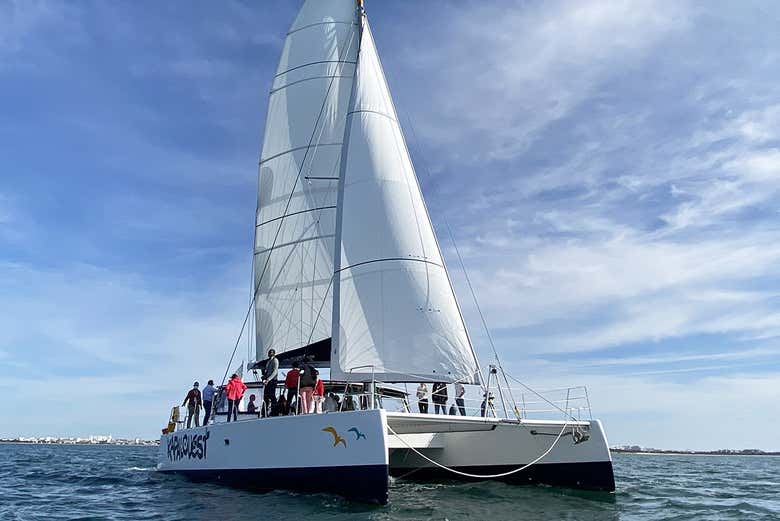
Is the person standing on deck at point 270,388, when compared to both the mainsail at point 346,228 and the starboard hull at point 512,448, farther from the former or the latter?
the starboard hull at point 512,448

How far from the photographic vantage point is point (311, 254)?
645 inches

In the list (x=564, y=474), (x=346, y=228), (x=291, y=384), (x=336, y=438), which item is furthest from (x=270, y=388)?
(x=564, y=474)

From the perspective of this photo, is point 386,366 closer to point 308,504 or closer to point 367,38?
point 308,504

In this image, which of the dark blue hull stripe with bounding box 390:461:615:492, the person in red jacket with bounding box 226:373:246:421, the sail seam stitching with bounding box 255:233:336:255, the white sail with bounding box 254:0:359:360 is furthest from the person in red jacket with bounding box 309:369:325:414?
the sail seam stitching with bounding box 255:233:336:255

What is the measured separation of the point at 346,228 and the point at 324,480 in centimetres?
493

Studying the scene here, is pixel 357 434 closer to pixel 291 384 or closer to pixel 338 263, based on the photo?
pixel 291 384

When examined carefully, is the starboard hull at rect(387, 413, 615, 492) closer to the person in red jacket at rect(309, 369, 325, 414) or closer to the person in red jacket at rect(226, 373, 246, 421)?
the person in red jacket at rect(309, 369, 325, 414)

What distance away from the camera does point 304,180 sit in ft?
54.7

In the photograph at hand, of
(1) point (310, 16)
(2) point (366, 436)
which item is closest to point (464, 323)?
(2) point (366, 436)

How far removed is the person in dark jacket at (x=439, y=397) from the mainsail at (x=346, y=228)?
0.31 m

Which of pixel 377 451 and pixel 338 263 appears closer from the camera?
pixel 377 451

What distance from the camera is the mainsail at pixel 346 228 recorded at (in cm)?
1158

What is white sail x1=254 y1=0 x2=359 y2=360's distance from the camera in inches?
640

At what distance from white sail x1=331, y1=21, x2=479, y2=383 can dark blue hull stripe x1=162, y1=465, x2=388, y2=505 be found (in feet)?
6.38
